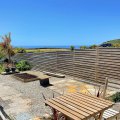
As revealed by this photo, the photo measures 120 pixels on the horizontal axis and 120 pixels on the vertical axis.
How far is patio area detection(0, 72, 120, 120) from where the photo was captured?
22.6 ft

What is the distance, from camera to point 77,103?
4.54m

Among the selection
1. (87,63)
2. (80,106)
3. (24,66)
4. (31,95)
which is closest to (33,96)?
(31,95)

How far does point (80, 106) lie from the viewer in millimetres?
4344

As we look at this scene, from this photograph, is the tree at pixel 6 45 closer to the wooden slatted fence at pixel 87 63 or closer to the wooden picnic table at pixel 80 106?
the wooden slatted fence at pixel 87 63

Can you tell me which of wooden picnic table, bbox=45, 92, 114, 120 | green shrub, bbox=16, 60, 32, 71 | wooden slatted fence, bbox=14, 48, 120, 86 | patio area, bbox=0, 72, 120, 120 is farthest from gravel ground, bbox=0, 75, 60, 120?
green shrub, bbox=16, 60, 32, 71

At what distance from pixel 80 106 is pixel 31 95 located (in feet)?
16.9

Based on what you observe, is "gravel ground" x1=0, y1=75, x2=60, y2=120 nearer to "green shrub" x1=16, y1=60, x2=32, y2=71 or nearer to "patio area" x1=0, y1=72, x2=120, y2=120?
"patio area" x1=0, y1=72, x2=120, y2=120

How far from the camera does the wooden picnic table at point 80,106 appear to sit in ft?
13.0

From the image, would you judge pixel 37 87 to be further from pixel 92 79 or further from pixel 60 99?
pixel 60 99

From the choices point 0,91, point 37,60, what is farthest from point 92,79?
point 37,60

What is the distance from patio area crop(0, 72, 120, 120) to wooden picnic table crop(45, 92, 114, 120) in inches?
80.5

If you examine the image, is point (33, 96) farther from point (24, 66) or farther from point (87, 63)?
point (24, 66)

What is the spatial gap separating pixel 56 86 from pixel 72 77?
242 cm

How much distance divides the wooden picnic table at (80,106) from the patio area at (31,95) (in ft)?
6.70
